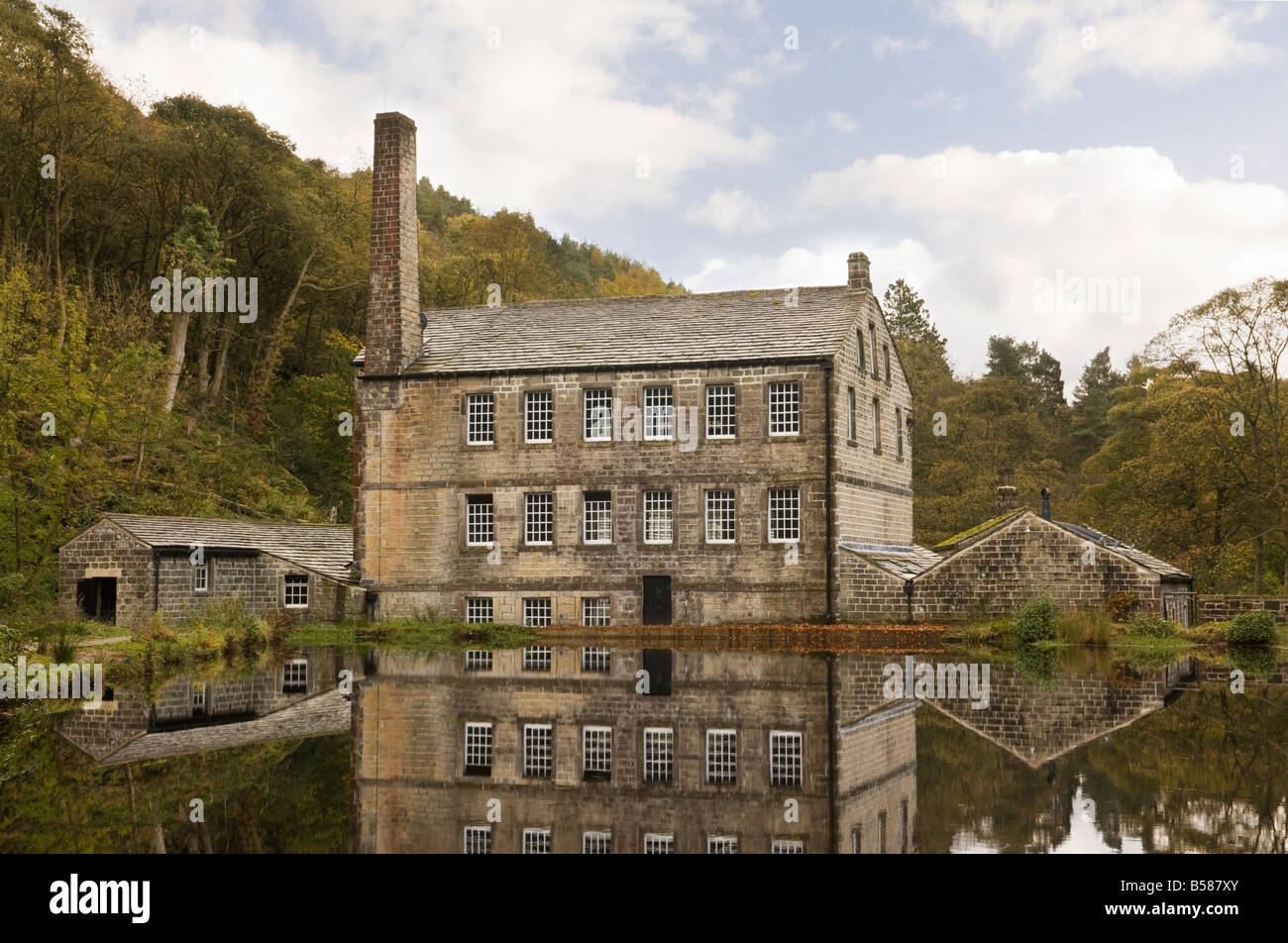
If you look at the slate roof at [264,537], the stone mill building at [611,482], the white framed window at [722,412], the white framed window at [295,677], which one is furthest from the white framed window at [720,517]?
the white framed window at [295,677]

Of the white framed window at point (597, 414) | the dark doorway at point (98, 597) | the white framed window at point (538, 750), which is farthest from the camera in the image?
the white framed window at point (597, 414)

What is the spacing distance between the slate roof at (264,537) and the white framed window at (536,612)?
5205 mm

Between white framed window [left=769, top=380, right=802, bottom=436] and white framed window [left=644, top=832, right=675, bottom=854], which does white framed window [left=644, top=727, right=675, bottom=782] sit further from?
white framed window [left=769, top=380, right=802, bottom=436]

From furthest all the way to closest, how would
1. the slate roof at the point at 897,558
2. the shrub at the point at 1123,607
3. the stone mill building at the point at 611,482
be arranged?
the stone mill building at the point at 611,482 → the slate roof at the point at 897,558 → the shrub at the point at 1123,607

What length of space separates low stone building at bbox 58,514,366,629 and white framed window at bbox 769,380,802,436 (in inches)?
503

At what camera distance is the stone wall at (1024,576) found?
32.5 metres

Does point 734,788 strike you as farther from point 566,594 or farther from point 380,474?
point 380,474

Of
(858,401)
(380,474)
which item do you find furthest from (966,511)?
(380,474)

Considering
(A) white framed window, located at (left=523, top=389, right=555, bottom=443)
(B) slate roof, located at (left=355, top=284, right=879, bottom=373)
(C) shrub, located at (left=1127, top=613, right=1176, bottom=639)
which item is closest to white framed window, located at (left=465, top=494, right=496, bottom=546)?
(A) white framed window, located at (left=523, top=389, right=555, bottom=443)

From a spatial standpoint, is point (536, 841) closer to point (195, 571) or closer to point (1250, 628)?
point (195, 571)

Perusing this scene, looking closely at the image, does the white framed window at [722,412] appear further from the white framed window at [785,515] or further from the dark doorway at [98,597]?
the dark doorway at [98,597]

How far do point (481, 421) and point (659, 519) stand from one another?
606 cm

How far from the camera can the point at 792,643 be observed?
3425 centimetres
